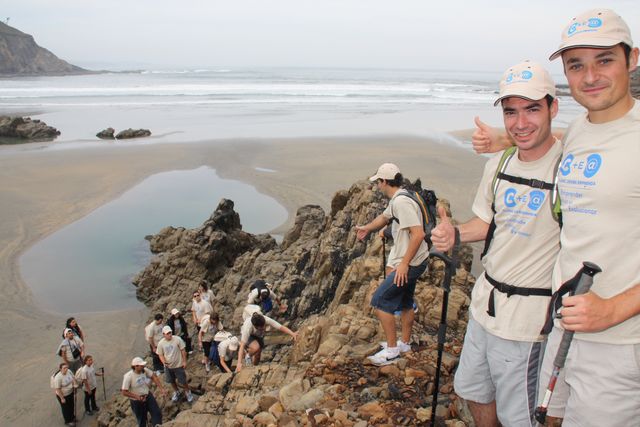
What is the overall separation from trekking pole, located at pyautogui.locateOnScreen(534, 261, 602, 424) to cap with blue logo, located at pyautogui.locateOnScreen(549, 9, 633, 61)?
1.11 meters

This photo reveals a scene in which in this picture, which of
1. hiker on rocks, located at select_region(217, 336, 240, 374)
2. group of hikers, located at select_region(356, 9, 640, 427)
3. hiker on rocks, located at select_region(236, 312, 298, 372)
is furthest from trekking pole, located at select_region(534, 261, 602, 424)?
hiker on rocks, located at select_region(217, 336, 240, 374)

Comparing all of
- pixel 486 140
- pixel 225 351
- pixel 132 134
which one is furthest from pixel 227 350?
pixel 132 134

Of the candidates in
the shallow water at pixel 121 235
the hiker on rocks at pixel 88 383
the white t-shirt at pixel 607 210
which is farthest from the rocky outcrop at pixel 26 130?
Result: the white t-shirt at pixel 607 210

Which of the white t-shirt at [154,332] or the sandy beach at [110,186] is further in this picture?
the sandy beach at [110,186]

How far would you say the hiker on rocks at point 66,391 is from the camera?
27.9ft

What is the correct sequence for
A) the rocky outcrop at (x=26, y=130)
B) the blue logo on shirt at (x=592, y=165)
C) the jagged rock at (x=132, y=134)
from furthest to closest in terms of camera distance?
the rocky outcrop at (x=26, y=130) → the jagged rock at (x=132, y=134) → the blue logo on shirt at (x=592, y=165)

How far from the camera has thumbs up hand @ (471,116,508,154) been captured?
3.35m

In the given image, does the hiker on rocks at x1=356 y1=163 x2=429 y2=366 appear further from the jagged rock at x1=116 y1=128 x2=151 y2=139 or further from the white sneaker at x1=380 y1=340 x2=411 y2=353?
the jagged rock at x1=116 y1=128 x2=151 y2=139

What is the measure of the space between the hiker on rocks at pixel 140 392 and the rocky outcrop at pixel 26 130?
3180 cm

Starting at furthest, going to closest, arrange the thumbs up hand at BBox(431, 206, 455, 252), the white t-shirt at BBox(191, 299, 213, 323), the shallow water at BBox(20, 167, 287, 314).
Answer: the shallow water at BBox(20, 167, 287, 314) → the white t-shirt at BBox(191, 299, 213, 323) → the thumbs up hand at BBox(431, 206, 455, 252)

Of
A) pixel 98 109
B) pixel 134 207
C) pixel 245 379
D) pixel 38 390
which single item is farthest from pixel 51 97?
pixel 245 379

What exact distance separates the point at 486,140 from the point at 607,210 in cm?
118

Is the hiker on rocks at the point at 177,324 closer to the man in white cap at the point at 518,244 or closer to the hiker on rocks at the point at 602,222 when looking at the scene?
the man in white cap at the point at 518,244

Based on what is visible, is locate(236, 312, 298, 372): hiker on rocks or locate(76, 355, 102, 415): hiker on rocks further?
locate(76, 355, 102, 415): hiker on rocks
